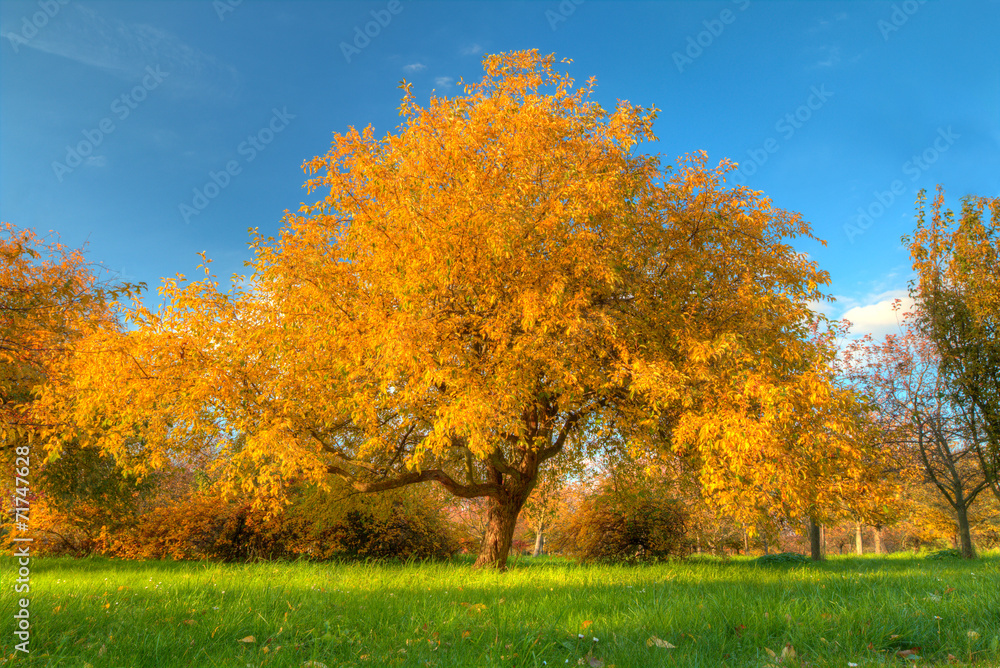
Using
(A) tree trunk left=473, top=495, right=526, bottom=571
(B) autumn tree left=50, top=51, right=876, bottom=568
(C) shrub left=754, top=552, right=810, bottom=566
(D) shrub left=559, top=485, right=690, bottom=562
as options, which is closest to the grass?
(B) autumn tree left=50, top=51, right=876, bottom=568

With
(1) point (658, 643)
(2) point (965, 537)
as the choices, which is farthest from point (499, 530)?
(2) point (965, 537)

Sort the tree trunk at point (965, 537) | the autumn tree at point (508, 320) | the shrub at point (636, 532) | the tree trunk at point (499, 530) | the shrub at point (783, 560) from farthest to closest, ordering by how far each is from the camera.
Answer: the tree trunk at point (965, 537), the shrub at point (636, 532), the shrub at point (783, 560), the tree trunk at point (499, 530), the autumn tree at point (508, 320)

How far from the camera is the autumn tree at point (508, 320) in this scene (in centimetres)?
866

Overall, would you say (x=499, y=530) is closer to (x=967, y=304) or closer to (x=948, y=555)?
(x=967, y=304)

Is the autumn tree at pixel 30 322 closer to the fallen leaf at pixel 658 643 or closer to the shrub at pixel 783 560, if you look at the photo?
the fallen leaf at pixel 658 643

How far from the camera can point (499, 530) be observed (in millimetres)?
12820

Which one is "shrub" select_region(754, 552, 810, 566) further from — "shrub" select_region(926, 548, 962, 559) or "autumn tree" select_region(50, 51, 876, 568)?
"autumn tree" select_region(50, 51, 876, 568)

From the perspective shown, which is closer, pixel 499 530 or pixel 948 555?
pixel 499 530

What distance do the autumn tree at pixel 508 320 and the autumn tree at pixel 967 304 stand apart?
6.63m

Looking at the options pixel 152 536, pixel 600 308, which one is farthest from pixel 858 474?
pixel 152 536

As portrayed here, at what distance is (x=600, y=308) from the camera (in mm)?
10133

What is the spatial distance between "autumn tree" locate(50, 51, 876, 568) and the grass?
2.14 metres

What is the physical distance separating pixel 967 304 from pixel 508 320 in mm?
12298

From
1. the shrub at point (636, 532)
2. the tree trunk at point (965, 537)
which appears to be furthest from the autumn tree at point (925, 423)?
the shrub at point (636, 532)
